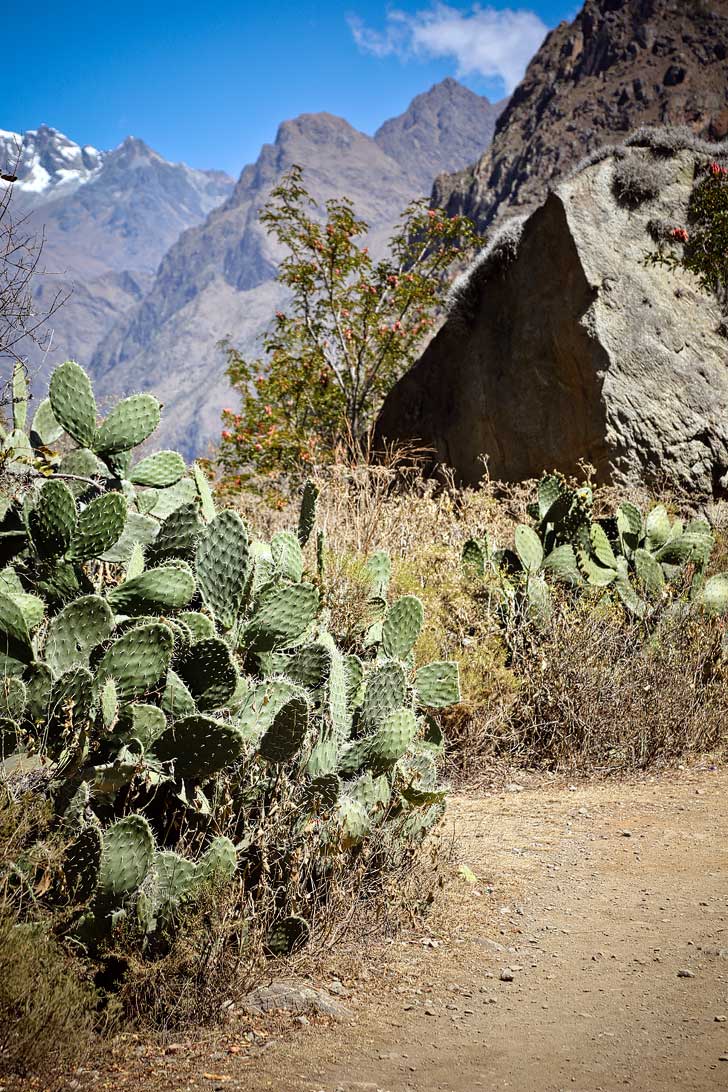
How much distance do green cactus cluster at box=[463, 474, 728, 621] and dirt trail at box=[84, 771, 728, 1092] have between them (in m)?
1.67

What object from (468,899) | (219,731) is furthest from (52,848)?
(468,899)

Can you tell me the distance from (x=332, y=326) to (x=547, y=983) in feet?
38.5

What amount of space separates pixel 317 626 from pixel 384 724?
0.77 meters

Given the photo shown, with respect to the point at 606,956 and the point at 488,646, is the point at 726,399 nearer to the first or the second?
the point at 488,646

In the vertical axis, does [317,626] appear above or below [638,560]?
below

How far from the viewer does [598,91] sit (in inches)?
2571

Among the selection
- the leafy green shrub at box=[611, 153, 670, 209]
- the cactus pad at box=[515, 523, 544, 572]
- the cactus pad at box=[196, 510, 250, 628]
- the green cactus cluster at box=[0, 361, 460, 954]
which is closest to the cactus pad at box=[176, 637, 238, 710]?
the green cactus cluster at box=[0, 361, 460, 954]

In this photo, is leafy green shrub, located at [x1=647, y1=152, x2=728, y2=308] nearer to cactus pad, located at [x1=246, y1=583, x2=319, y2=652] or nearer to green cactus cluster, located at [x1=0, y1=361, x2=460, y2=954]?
green cactus cluster, located at [x1=0, y1=361, x2=460, y2=954]

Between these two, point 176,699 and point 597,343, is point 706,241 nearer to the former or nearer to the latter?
point 597,343

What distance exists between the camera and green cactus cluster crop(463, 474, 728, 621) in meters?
5.19

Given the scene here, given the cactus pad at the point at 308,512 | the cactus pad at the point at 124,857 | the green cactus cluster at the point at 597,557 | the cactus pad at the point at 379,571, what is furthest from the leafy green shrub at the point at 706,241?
the cactus pad at the point at 124,857

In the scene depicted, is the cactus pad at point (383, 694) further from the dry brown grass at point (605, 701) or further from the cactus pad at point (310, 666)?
the dry brown grass at point (605, 701)

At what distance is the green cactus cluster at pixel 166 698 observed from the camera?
225 centimetres

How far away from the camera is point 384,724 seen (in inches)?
110
